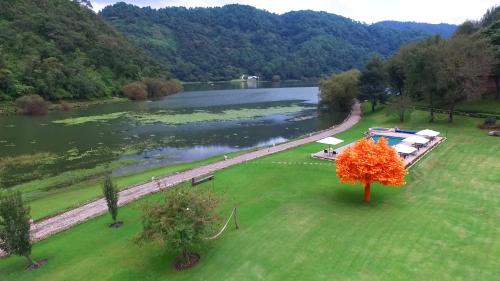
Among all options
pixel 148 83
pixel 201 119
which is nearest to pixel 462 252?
A: pixel 201 119

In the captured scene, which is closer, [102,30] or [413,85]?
[413,85]

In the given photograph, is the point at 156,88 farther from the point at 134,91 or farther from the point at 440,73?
the point at 440,73

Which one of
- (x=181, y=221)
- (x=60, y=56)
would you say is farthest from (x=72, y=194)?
(x=60, y=56)

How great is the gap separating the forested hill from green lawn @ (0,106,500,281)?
352 feet

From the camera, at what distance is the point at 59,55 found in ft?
461

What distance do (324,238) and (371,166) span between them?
25.3ft

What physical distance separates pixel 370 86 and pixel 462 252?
68.2 meters

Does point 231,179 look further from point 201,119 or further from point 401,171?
point 201,119

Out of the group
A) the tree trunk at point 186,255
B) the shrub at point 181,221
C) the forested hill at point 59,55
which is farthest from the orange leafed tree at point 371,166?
the forested hill at point 59,55

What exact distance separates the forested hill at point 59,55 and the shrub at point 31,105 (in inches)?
352

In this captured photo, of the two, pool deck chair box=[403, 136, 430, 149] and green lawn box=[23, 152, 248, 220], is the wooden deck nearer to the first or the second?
pool deck chair box=[403, 136, 430, 149]

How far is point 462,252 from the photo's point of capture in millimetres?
22062

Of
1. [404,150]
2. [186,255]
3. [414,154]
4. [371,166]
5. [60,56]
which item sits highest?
[60,56]

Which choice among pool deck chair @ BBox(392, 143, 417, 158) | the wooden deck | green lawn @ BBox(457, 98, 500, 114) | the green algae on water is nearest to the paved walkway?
the wooden deck
